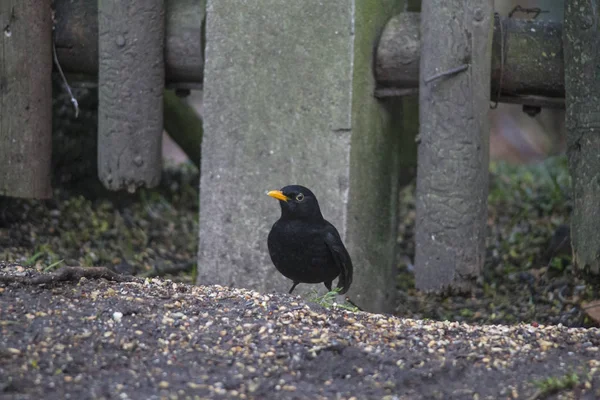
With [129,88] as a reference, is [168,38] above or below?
above

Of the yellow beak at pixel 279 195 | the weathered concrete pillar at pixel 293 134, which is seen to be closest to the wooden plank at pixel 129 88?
the weathered concrete pillar at pixel 293 134

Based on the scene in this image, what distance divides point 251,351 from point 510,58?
8.12 feet

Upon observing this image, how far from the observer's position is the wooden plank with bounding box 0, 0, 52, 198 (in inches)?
203

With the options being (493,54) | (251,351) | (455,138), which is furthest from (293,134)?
(251,351)

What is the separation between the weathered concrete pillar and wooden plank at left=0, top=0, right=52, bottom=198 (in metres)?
0.95

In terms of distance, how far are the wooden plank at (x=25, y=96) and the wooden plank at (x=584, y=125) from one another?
2.89m

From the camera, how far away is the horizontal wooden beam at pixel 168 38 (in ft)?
17.4

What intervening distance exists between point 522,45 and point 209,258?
206cm

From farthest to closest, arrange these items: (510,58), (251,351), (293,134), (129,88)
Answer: (129,88) < (293,134) < (510,58) < (251,351)

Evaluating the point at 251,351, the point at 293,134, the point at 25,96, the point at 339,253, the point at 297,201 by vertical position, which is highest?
the point at 25,96

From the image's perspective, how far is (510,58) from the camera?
4812mm

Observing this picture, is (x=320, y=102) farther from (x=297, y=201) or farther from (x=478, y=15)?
(x=478, y=15)

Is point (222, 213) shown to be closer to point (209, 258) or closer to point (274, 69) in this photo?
point (209, 258)

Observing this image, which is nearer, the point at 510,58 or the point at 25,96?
the point at 510,58
